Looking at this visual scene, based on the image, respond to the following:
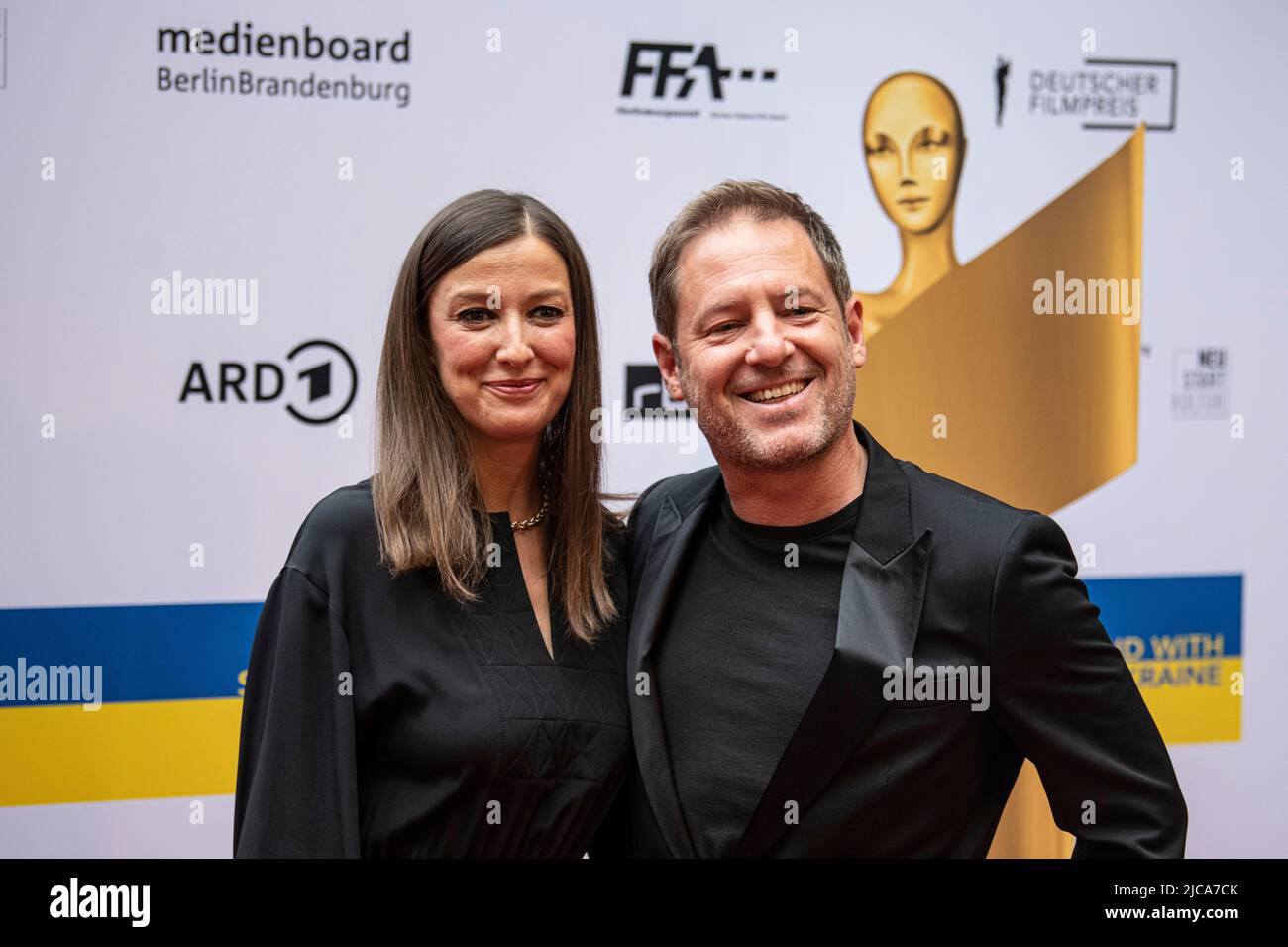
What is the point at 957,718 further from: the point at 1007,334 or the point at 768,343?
the point at 1007,334

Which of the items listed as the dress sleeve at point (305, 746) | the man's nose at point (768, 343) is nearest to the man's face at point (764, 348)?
the man's nose at point (768, 343)

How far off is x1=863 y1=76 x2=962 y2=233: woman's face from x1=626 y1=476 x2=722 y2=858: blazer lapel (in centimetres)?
129

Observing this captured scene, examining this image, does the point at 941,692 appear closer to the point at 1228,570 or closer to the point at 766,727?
the point at 766,727

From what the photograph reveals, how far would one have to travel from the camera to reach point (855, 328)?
1.87m

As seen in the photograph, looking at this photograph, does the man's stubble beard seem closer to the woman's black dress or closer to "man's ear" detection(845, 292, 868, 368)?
"man's ear" detection(845, 292, 868, 368)

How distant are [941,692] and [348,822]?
0.89m

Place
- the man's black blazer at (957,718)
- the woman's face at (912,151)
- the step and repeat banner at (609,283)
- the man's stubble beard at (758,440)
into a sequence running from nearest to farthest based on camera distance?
1. the man's black blazer at (957,718)
2. the man's stubble beard at (758,440)
3. the step and repeat banner at (609,283)
4. the woman's face at (912,151)

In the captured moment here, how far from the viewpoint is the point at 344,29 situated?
8.39 feet

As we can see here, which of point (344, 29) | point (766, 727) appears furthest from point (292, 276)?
point (766, 727)

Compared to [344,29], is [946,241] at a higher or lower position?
lower

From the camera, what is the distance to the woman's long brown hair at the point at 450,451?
68.9 inches

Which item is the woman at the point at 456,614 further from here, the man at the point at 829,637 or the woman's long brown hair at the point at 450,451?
the man at the point at 829,637
